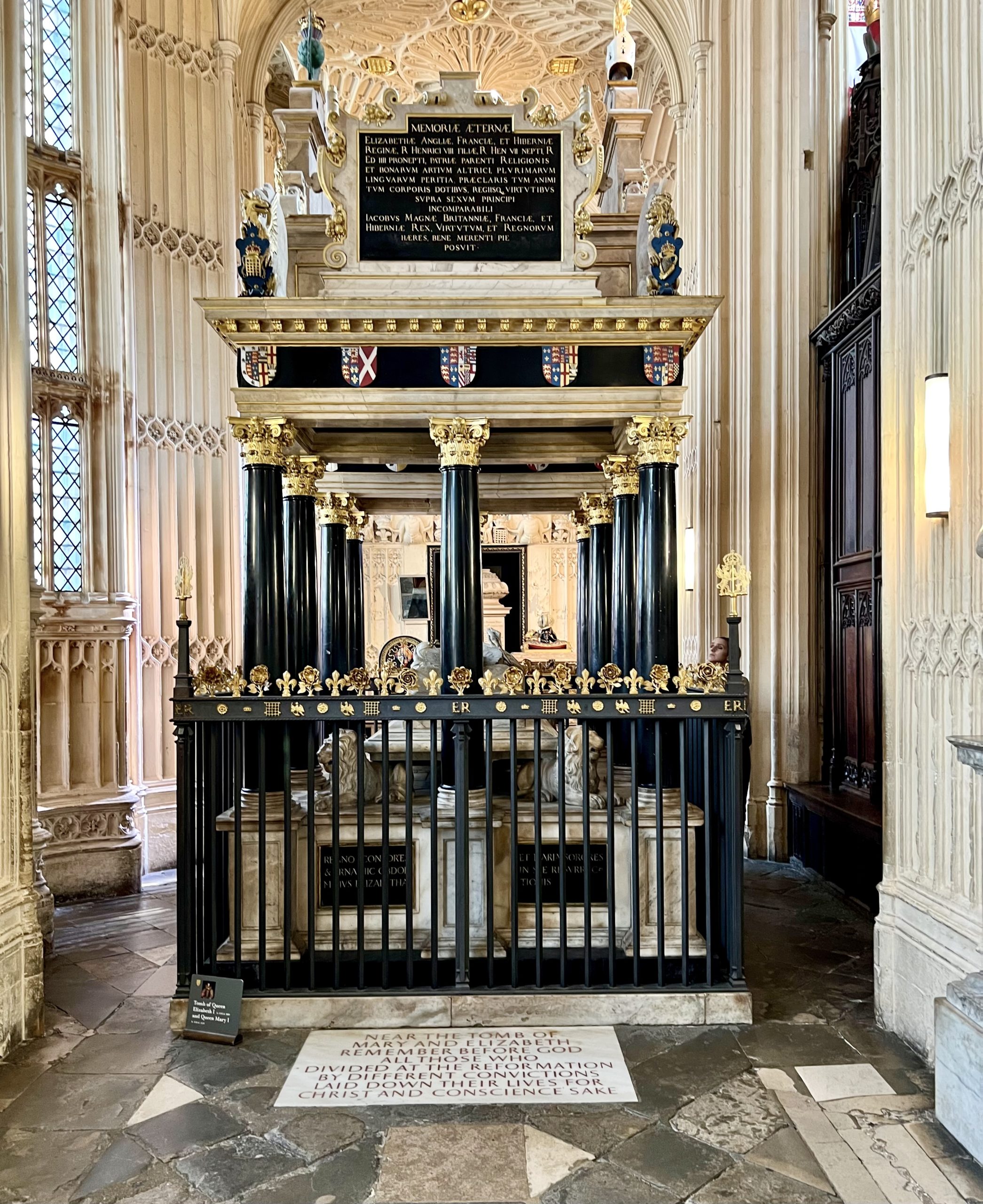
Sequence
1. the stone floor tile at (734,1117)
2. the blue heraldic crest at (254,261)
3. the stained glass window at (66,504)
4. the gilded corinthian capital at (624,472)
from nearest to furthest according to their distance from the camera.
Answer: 1. the stone floor tile at (734,1117)
2. the blue heraldic crest at (254,261)
3. the gilded corinthian capital at (624,472)
4. the stained glass window at (66,504)

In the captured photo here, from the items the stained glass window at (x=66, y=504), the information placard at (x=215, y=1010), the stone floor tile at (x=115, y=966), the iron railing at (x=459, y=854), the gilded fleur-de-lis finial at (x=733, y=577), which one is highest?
the stained glass window at (x=66, y=504)

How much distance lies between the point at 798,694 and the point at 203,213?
7558 millimetres

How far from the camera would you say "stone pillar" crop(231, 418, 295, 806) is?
5185 millimetres

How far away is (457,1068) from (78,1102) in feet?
5.19

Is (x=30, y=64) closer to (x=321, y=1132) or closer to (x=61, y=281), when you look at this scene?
(x=61, y=281)

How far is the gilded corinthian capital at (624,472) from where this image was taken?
6.58 metres

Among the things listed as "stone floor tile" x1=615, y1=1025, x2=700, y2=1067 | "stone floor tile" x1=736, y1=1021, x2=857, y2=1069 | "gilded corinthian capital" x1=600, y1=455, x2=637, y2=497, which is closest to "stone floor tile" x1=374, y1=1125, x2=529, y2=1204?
"stone floor tile" x1=615, y1=1025, x2=700, y2=1067

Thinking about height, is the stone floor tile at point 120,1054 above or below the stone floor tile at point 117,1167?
below

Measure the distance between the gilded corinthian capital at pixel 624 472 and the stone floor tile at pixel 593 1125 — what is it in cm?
432

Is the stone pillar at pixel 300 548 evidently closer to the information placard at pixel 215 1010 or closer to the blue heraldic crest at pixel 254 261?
the blue heraldic crest at pixel 254 261

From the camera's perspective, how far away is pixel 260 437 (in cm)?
522

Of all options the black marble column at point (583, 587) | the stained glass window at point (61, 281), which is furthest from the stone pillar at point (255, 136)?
the black marble column at point (583, 587)

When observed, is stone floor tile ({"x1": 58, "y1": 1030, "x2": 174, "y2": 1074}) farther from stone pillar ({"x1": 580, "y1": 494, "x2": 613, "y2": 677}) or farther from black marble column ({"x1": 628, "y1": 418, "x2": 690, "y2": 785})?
stone pillar ({"x1": 580, "y1": 494, "x2": 613, "y2": 677})

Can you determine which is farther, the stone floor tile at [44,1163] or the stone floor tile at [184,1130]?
the stone floor tile at [184,1130]
